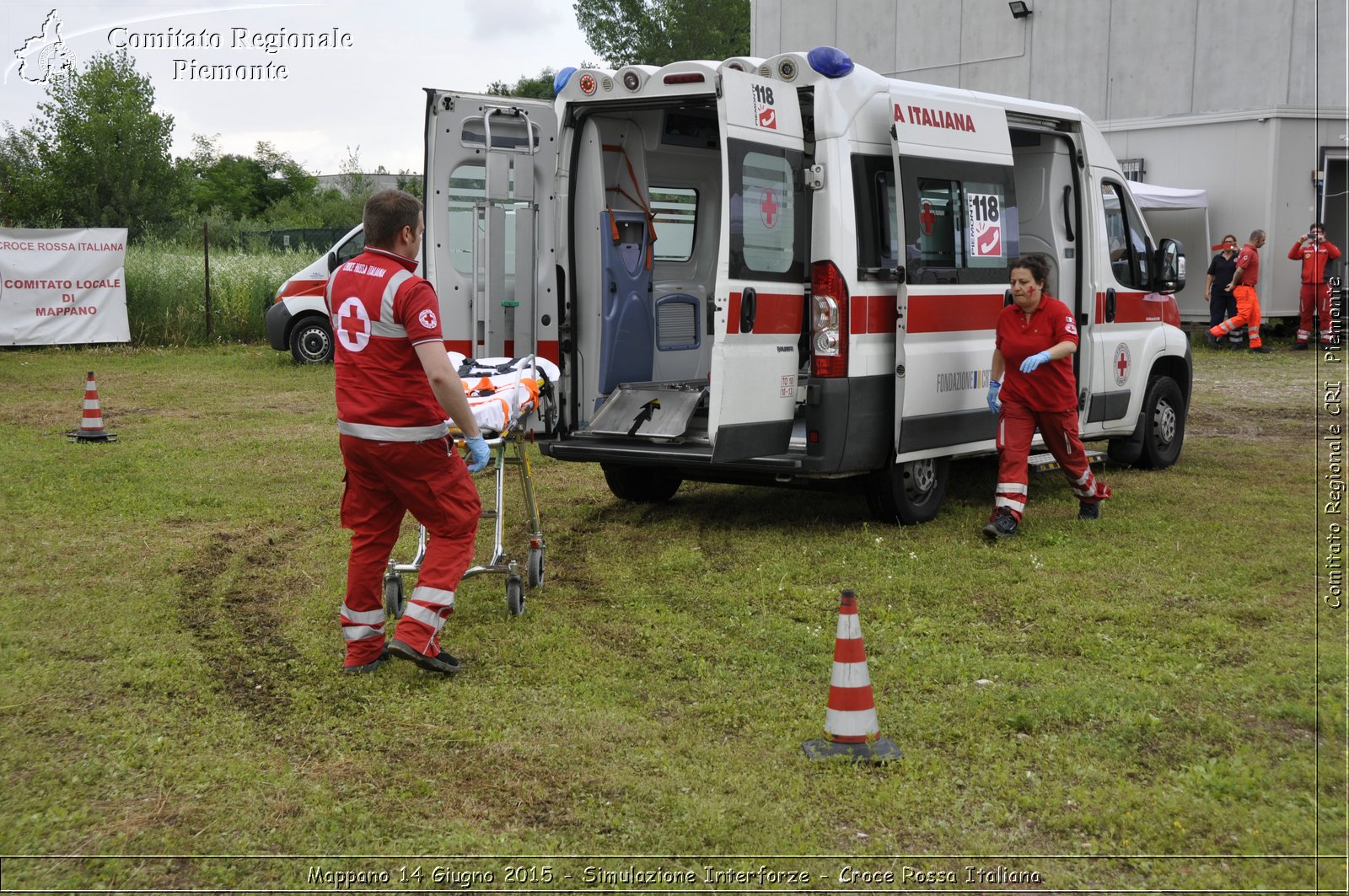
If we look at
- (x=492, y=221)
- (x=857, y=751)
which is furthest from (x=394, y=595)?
(x=857, y=751)

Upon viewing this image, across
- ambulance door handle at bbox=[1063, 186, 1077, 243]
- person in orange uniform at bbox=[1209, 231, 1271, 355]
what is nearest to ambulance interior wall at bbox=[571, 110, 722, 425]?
ambulance door handle at bbox=[1063, 186, 1077, 243]

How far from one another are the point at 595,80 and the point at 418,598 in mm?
3871

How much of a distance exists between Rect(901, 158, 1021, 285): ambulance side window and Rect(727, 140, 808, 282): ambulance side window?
65 cm

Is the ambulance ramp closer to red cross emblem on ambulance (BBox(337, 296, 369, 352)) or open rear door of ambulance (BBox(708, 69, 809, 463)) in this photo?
open rear door of ambulance (BBox(708, 69, 809, 463))

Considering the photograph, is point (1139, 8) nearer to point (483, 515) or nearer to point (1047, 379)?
point (1047, 379)

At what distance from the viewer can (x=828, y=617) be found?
20.3 ft

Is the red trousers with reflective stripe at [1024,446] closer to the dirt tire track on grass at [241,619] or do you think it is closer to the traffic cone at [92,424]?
the dirt tire track on grass at [241,619]

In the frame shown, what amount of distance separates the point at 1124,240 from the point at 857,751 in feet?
20.9

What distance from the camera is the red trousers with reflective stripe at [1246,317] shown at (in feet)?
64.6

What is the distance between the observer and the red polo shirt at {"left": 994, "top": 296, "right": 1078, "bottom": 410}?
25.5ft

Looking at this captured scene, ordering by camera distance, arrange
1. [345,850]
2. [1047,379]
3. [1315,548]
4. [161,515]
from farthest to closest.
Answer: [161,515] → [1047,379] → [1315,548] → [345,850]

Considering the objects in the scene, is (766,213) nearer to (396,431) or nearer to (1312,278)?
(396,431)

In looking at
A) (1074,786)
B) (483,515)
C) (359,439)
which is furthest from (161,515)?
(1074,786)

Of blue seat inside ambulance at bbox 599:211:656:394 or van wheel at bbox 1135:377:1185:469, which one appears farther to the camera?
van wheel at bbox 1135:377:1185:469
